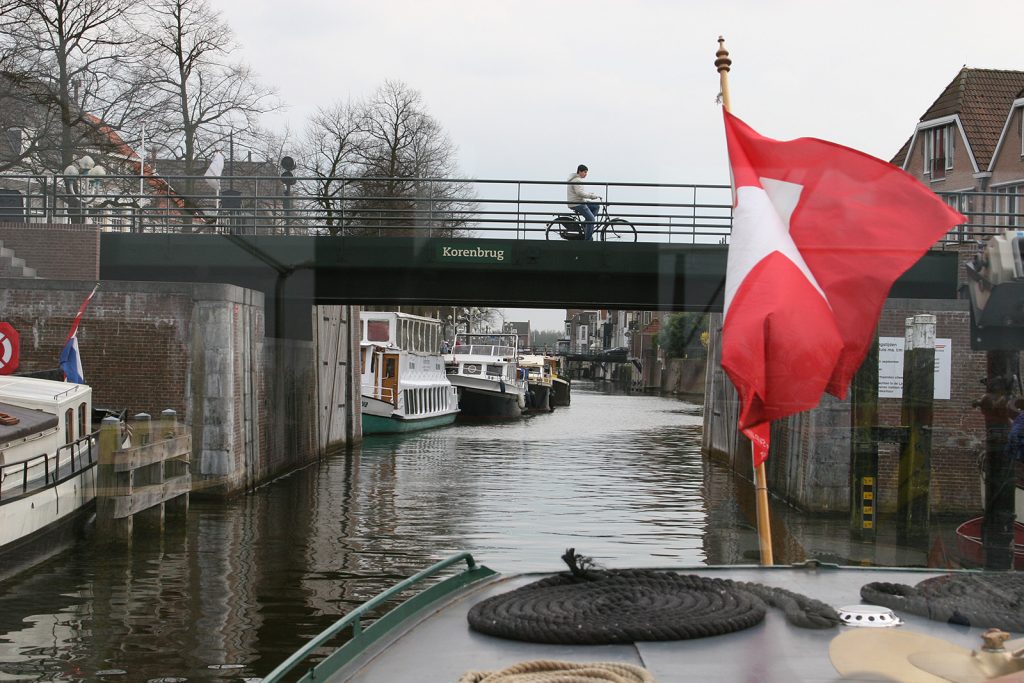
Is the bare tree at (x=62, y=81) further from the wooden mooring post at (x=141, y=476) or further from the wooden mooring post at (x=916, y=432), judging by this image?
the wooden mooring post at (x=916, y=432)

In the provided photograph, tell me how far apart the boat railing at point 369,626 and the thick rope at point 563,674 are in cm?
70

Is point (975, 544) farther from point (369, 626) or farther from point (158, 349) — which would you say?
point (158, 349)

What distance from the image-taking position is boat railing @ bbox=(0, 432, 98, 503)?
13.7 m

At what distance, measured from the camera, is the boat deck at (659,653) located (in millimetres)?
4016

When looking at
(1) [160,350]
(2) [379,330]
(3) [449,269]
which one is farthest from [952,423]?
(2) [379,330]

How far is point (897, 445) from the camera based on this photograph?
1775 centimetres

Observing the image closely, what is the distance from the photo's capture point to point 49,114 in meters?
28.9

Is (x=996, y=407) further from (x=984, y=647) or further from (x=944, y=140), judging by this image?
(x=944, y=140)

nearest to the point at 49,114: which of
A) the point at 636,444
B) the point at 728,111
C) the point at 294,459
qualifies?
the point at 294,459

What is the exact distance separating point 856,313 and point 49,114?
89.6 ft

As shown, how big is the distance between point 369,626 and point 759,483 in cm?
186

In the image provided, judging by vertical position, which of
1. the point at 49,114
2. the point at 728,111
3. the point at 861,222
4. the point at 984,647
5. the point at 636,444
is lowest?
the point at 636,444

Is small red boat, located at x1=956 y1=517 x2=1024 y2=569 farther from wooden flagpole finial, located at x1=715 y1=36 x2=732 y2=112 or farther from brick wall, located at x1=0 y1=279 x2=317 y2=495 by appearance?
brick wall, located at x1=0 y1=279 x2=317 y2=495

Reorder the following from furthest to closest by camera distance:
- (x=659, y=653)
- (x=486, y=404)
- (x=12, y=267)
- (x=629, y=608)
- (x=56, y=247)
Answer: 1. (x=486, y=404)
2. (x=56, y=247)
3. (x=12, y=267)
4. (x=629, y=608)
5. (x=659, y=653)
